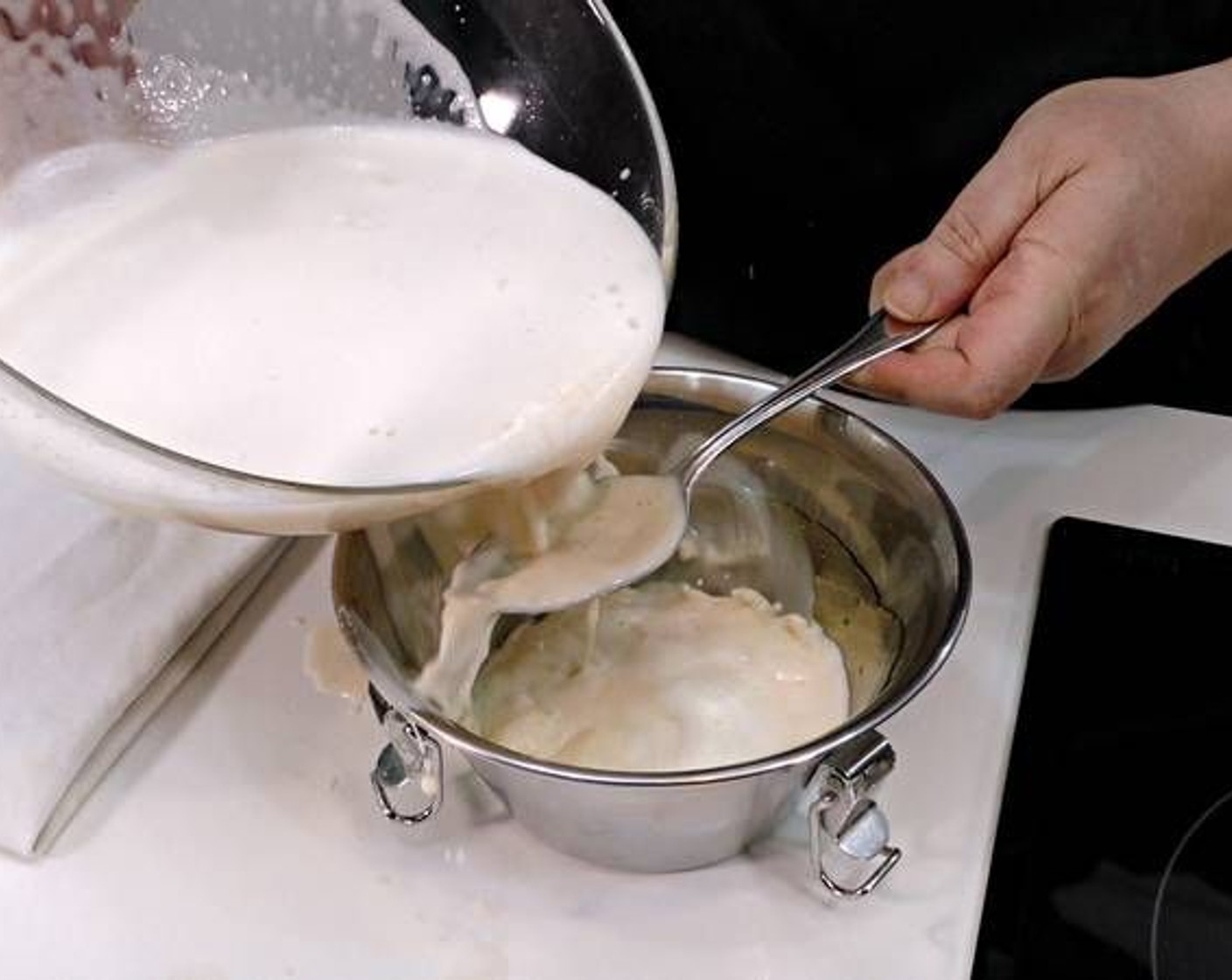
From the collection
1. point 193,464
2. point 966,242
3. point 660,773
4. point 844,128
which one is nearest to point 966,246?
point 966,242

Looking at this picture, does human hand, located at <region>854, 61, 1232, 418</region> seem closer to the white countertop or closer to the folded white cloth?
the white countertop

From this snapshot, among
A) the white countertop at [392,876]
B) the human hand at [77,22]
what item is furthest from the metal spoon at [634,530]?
the human hand at [77,22]

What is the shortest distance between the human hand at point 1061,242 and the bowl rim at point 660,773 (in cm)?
7

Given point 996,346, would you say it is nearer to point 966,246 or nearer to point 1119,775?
point 966,246

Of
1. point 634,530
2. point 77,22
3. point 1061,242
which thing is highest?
point 77,22

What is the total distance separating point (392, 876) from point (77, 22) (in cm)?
39

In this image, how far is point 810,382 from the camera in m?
0.76

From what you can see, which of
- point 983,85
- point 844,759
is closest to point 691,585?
point 844,759

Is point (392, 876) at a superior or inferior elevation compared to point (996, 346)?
inferior

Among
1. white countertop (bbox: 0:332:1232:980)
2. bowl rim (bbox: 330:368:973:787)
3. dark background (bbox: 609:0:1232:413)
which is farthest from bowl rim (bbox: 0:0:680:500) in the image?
dark background (bbox: 609:0:1232:413)

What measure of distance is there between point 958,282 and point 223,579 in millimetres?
382

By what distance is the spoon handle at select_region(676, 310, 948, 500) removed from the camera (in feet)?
2.51

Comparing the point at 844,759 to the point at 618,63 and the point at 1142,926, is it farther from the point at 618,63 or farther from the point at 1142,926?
the point at 618,63

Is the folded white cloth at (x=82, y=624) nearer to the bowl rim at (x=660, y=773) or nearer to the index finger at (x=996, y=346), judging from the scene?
the bowl rim at (x=660, y=773)
